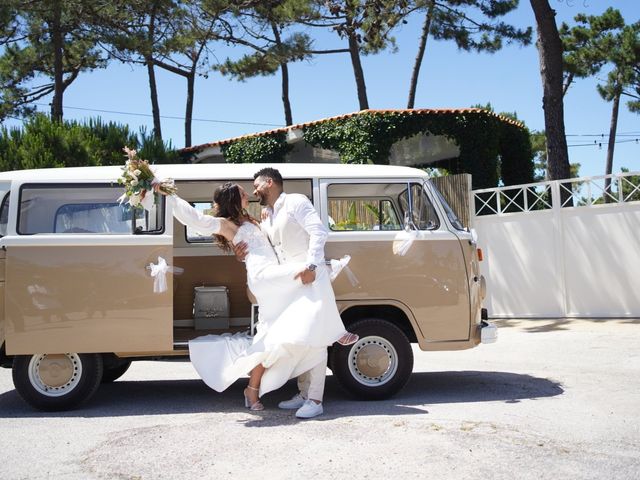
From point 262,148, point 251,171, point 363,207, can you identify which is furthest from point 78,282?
point 262,148

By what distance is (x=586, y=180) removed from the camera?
14.3 metres

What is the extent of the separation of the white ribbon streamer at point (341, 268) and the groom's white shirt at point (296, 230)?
0.33 meters

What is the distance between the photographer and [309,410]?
6.56m

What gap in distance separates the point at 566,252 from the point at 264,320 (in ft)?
32.0

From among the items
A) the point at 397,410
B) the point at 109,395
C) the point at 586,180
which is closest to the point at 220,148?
the point at 586,180

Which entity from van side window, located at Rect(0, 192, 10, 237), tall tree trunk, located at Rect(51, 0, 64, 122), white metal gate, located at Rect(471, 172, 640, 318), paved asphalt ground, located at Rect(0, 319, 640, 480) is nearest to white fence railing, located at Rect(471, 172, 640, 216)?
white metal gate, located at Rect(471, 172, 640, 318)

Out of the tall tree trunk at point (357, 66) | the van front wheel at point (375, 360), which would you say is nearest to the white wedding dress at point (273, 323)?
the van front wheel at point (375, 360)

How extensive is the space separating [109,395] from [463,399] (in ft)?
12.4

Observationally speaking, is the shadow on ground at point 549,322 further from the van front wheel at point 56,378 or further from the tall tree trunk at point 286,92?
the tall tree trunk at point 286,92

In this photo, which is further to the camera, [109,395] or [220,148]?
[220,148]

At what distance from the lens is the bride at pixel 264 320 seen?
21.4ft

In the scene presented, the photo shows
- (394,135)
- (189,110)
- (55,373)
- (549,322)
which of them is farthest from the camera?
(189,110)

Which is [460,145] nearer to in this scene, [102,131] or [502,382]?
[102,131]

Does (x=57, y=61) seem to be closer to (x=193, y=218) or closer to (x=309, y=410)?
(x=193, y=218)
